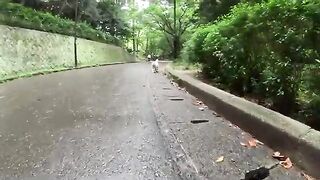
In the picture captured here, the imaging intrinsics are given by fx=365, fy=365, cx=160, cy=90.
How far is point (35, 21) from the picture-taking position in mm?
24406

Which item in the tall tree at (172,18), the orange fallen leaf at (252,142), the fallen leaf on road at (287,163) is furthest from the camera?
the tall tree at (172,18)

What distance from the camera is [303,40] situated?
16.1 ft

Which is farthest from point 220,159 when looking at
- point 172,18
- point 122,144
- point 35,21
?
point 172,18

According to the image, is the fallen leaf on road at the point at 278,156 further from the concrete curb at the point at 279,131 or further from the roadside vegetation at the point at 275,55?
the roadside vegetation at the point at 275,55

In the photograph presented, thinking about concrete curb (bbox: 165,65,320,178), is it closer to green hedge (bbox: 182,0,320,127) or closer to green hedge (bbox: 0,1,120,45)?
green hedge (bbox: 182,0,320,127)

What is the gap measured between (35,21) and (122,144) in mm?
21571

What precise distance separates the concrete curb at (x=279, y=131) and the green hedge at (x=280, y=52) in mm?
462

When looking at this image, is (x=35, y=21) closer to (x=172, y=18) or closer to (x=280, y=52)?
(x=172, y=18)

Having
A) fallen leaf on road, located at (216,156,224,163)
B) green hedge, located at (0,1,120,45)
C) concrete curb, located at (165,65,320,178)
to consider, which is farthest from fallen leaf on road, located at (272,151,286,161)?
green hedge, located at (0,1,120,45)

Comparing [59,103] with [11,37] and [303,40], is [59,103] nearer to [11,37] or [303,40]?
[303,40]

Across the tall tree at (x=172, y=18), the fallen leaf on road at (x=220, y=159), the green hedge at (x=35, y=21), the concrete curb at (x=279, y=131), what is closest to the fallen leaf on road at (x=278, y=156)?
the concrete curb at (x=279, y=131)

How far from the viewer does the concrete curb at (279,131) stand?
3.61m

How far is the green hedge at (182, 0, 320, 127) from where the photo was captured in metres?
4.78

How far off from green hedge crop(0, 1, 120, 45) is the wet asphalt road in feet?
45.7
